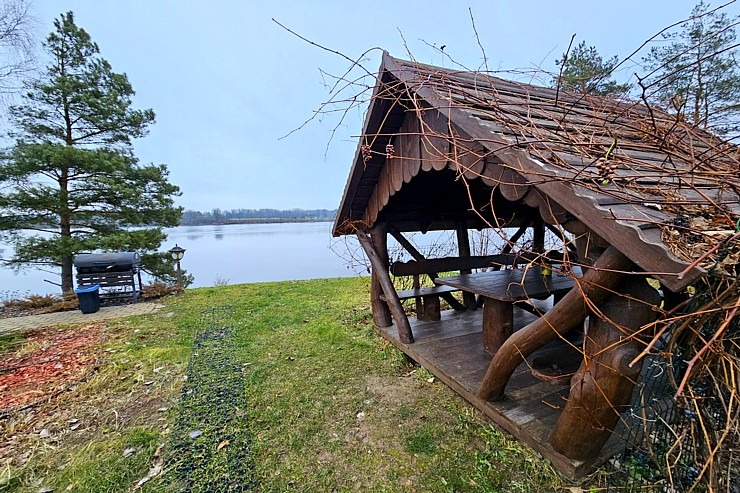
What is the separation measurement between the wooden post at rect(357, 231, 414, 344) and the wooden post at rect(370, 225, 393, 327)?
0.05 m

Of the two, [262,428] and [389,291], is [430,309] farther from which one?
[262,428]

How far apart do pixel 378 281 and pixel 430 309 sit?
0.78 m

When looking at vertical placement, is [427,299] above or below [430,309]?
above

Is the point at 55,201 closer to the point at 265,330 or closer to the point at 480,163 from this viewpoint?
the point at 265,330

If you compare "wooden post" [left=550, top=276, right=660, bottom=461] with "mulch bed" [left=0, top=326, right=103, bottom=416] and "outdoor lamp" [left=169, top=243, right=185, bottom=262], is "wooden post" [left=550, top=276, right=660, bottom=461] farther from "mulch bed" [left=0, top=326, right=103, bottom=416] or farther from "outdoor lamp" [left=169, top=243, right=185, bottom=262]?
"outdoor lamp" [left=169, top=243, right=185, bottom=262]

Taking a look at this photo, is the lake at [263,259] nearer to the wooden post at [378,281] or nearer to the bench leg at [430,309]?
Result: the wooden post at [378,281]

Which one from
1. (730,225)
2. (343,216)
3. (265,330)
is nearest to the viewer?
(730,225)

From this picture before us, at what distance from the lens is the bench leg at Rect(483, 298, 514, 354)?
2.97 m

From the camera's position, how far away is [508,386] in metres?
2.56

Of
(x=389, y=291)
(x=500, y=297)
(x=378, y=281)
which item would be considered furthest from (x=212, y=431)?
(x=500, y=297)

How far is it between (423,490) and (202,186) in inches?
1694

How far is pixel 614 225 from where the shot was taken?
119cm

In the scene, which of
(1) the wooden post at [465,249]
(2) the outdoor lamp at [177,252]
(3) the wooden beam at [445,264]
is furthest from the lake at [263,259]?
Answer: (1) the wooden post at [465,249]

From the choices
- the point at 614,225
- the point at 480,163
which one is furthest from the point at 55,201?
the point at 614,225
